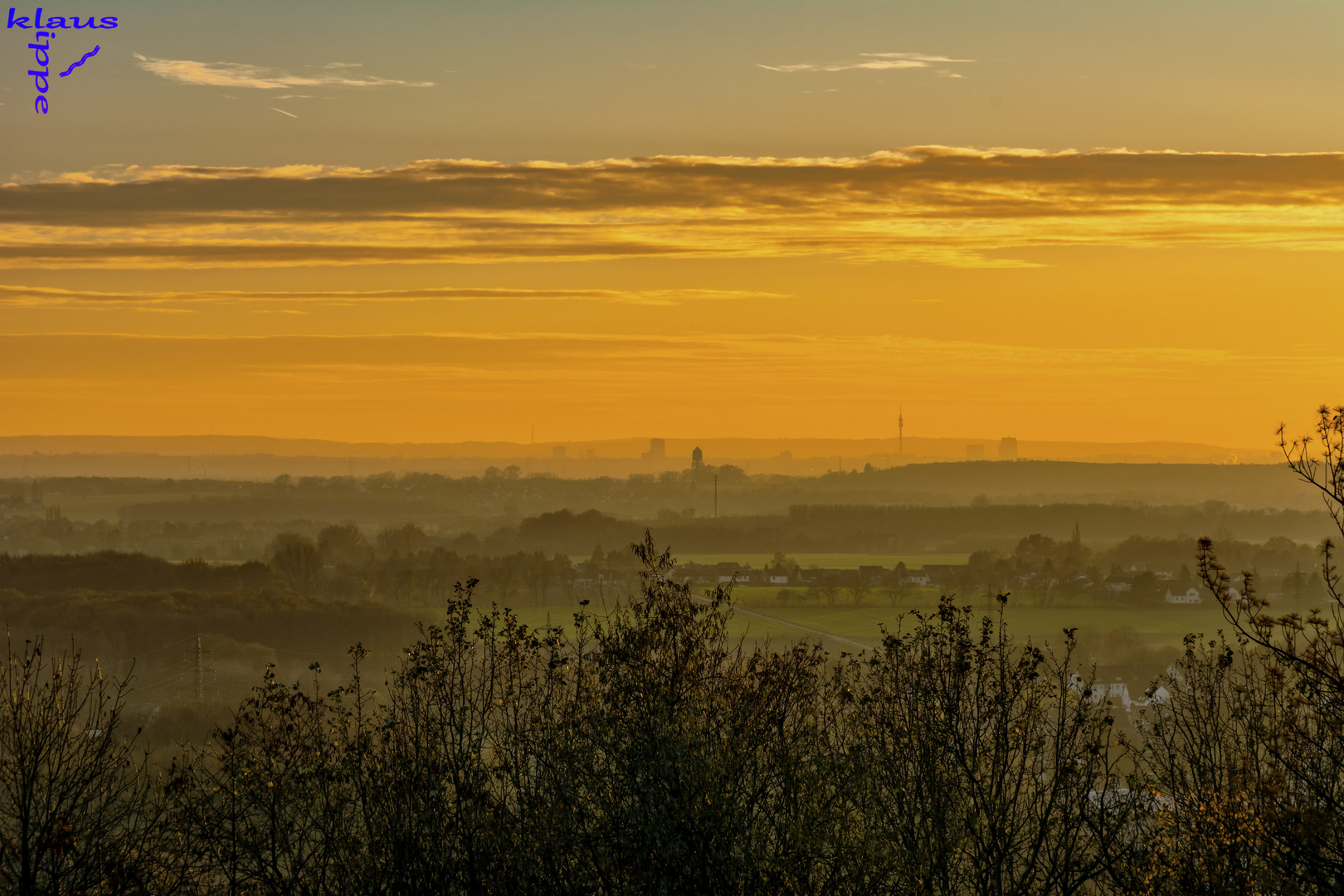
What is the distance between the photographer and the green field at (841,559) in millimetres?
136625

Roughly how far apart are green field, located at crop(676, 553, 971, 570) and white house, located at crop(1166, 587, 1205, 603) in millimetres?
33063

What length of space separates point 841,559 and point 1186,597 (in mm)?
52160

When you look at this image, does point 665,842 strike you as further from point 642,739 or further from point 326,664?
point 326,664

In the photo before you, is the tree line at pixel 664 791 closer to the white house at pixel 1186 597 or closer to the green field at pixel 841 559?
the white house at pixel 1186 597

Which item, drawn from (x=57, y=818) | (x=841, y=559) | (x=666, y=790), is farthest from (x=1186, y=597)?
(x=57, y=818)

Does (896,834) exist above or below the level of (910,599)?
above

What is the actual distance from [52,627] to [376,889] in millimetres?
85341

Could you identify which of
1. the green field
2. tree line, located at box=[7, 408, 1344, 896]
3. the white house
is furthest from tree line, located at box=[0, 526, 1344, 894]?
the green field

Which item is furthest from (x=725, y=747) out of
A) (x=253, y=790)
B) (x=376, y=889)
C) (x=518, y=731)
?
(x=253, y=790)

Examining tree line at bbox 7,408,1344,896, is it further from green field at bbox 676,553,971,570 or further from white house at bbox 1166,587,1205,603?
green field at bbox 676,553,971,570

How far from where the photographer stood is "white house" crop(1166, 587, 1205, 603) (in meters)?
98.2

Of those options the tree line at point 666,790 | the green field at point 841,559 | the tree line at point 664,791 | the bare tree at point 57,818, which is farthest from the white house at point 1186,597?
the bare tree at point 57,818

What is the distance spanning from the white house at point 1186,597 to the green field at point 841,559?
3306 centimetres

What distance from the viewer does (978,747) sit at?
18062mm
